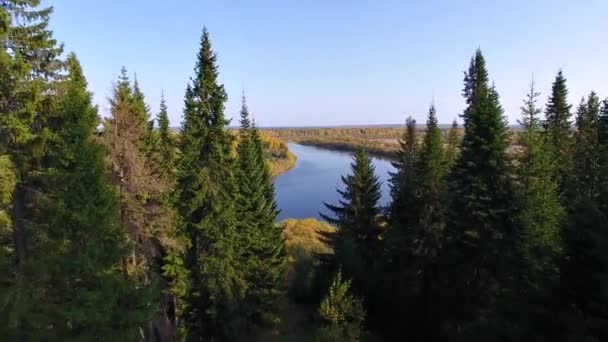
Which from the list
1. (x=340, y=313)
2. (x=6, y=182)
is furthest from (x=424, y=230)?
(x=6, y=182)

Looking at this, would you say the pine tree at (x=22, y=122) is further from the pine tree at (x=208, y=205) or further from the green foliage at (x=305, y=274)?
the green foliage at (x=305, y=274)

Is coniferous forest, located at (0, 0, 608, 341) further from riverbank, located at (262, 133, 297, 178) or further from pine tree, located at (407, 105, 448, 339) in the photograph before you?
riverbank, located at (262, 133, 297, 178)

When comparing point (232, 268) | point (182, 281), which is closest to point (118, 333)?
point (182, 281)

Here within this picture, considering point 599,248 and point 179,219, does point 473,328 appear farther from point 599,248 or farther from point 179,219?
point 179,219

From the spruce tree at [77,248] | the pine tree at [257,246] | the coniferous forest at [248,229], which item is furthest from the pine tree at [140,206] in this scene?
the pine tree at [257,246]

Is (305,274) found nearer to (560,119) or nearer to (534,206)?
(534,206)

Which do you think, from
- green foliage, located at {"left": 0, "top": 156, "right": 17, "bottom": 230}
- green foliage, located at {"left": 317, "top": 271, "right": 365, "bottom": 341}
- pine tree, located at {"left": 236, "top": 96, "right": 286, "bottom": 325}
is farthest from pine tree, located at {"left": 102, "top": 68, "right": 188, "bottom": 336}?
green foliage, located at {"left": 317, "top": 271, "right": 365, "bottom": 341}
